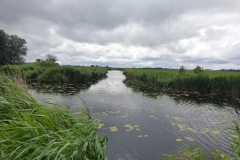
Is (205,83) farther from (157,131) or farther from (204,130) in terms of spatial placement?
(157,131)

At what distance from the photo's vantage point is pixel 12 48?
34312 millimetres

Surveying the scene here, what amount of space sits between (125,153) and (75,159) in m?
1.84

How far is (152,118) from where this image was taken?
675 cm

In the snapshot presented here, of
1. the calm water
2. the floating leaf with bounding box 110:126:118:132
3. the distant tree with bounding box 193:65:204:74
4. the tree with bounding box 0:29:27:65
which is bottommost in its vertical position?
the calm water

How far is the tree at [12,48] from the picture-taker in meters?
28.6

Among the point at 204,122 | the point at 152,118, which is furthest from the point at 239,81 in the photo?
the point at 152,118

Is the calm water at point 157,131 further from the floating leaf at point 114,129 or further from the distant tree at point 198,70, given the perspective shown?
the distant tree at point 198,70

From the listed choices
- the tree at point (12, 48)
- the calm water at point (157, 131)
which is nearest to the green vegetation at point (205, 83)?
the calm water at point (157, 131)

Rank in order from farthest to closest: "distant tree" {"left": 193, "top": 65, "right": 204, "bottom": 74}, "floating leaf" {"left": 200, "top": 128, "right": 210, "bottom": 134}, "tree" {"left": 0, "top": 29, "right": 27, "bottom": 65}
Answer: "tree" {"left": 0, "top": 29, "right": 27, "bottom": 65}, "distant tree" {"left": 193, "top": 65, "right": 204, "bottom": 74}, "floating leaf" {"left": 200, "top": 128, "right": 210, "bottom": 134}

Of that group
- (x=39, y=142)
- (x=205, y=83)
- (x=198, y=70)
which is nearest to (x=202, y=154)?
(x=39, y=142)

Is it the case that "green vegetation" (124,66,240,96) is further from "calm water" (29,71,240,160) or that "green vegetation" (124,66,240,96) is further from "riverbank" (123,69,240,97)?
"calm water" (29,71,240,160)

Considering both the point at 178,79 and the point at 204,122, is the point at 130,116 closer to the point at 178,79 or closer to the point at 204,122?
the point at 204,122

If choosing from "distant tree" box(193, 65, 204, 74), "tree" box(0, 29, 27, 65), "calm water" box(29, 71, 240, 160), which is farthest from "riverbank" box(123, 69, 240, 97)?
"tree" box(0, 29, 27, 65)

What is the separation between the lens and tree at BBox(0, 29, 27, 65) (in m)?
28.6
